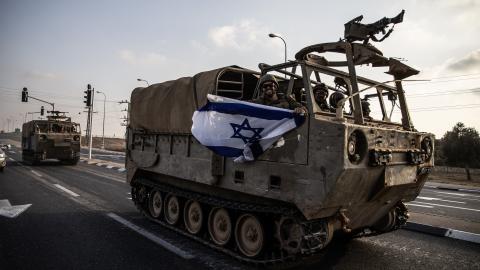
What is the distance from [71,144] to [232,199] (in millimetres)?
22861

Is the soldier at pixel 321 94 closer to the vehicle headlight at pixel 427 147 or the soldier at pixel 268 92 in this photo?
the soldier at pixel 268 92

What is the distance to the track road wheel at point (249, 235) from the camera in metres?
5.69

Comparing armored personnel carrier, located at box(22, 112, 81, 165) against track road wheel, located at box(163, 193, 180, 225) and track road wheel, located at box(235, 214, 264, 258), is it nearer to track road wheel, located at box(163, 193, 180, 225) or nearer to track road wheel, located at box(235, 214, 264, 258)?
track road wheel, located at box(163, 193, 180, 225)

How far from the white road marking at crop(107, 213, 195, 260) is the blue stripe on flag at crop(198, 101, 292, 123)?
240cm

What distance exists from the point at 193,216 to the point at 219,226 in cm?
91

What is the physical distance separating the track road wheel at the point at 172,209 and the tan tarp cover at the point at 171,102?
1.47 meters

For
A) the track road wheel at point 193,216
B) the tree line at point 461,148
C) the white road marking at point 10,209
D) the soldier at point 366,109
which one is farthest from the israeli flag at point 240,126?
the tree line at point 461,148

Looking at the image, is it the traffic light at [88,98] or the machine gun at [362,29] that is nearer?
the machine gun at [362,29]

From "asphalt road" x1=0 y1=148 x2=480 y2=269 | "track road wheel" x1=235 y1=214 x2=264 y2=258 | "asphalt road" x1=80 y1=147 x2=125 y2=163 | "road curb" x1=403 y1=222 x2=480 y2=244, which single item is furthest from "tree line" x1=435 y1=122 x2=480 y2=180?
"track road wheel" x1=235 y1=214 x2=264 y2=258

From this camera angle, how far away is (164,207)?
830cm

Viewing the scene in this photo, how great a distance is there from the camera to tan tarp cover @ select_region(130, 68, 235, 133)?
687 cm

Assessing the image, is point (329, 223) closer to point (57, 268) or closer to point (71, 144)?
point (57, 268)

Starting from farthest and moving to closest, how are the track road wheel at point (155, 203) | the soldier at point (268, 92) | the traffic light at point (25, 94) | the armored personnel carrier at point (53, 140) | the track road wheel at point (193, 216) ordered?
1. the traffic light at point (25, 94)
2. the armored personnel carrier at point (53, 140)
3. the track road wheel at point (155, 203)
4. the track road wheel at point (193, 216)
5. the soldier at point (268, 92)

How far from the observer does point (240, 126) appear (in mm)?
5742
